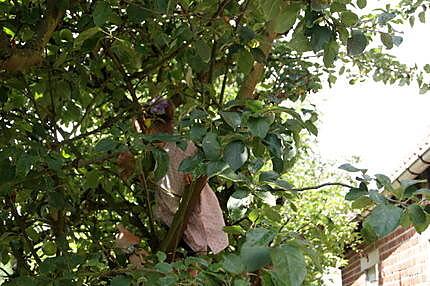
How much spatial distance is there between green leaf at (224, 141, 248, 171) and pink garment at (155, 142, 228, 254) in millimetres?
810

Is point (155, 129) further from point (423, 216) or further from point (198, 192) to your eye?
point (423, 216)

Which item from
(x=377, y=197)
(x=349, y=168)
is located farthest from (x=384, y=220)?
(x=349, y=168)

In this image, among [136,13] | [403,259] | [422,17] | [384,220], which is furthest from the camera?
[403,259]

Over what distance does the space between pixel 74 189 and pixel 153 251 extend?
0.44 m

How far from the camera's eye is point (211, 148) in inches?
53.4

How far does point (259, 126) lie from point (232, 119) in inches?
4.0

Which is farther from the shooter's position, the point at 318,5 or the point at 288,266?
the point at 318,5

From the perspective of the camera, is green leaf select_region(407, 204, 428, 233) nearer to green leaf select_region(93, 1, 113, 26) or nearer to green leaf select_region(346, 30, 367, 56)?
green leaf select_region(346, 30, 367, 56)

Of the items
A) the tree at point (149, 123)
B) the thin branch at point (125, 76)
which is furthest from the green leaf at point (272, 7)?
the thin branch at point (125, 76)

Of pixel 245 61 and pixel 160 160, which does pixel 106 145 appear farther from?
pixel 245 61

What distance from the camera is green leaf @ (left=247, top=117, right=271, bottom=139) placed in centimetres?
128

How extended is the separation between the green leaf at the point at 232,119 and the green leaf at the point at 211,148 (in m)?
0.05

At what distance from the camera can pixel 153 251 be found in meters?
2.41

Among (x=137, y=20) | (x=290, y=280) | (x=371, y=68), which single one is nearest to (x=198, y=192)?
(x=137, y=20)
